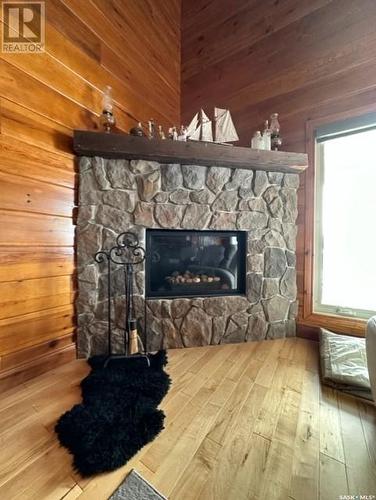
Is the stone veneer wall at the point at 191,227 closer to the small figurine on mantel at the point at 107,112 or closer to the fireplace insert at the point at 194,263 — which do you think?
the fireplace insert at the point at 194,263

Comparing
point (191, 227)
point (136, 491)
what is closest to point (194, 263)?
point (191, 227)

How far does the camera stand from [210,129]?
6.58 feet

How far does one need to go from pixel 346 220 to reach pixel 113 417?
2379mm

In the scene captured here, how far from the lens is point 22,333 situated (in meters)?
1.52

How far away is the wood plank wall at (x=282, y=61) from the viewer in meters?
2.03

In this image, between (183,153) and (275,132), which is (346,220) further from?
(183,153)

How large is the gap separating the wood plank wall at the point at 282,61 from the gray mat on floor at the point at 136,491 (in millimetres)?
1954

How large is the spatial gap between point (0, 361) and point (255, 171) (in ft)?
7.87

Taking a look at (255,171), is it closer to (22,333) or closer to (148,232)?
(148,232)

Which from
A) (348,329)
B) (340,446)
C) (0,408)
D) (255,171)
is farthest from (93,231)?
(348,329)

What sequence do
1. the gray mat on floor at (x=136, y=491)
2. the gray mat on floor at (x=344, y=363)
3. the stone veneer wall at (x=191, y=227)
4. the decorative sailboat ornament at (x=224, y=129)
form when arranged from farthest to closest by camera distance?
the decorative sailboat ornament at (x=224, y=129) < the stone veneer wall at (x=191, y=227) < the gray mat on floor at (x=344, y=363) < the gray mat on floor at (x=136, y=491)
